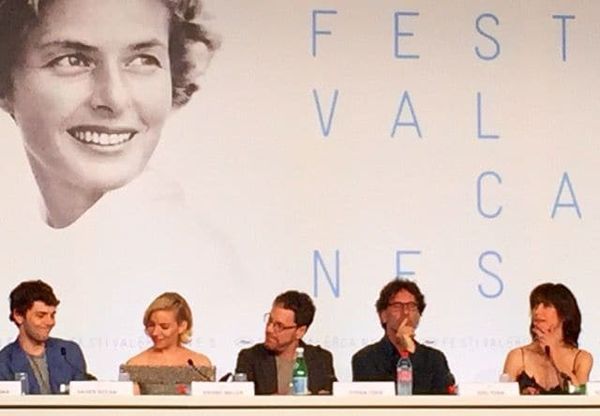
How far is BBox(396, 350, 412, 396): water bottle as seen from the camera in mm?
4617

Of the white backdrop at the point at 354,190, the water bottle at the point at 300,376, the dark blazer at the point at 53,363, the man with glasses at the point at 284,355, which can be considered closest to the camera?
the water bottle at the point at 300,376

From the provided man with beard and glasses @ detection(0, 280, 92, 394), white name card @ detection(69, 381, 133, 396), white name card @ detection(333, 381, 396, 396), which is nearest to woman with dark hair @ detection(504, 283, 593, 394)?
white name card @ detection(333, 381, 396, 396)

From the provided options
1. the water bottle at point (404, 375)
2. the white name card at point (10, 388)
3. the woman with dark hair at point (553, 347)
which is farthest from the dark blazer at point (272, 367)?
the white name card at point (10, 388)

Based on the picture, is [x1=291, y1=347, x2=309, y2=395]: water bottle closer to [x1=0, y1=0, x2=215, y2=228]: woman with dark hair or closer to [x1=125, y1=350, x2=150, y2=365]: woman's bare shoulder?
[x1=125, y1=350, x2=150, y2=365]: woman's bare shoulder

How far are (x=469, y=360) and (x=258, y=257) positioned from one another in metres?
0.99

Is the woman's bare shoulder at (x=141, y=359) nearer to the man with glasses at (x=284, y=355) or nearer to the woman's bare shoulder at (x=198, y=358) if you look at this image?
the woman's bare shoulder at (x=198, y=358)

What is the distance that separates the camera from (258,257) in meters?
5.73

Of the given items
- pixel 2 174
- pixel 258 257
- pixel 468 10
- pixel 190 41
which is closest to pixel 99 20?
pixel 190 41

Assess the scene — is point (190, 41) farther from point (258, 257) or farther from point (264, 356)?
point (264, 356)

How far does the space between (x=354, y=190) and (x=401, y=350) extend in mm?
791

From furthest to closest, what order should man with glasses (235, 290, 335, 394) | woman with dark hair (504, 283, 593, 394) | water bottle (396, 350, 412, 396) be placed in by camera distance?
woman with dark hair (504, 283, 593, 394), man with glasses (235, 290, 335, 394), water bottle (396, 350, 412, 396)

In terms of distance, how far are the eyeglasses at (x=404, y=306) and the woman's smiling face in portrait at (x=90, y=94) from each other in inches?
46.9

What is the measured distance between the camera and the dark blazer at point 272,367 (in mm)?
5176

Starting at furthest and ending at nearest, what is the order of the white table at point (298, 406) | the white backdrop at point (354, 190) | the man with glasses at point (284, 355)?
the white backdrop at point (354, 190) → the man with glasses at point (284, 355) → the white table at point (298, 406)
